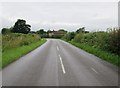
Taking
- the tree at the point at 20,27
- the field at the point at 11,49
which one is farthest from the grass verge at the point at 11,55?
the tree at the point at 20,27

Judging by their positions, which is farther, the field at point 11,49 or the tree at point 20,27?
the tree at point 20,27

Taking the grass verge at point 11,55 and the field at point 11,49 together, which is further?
the field at point 11,49

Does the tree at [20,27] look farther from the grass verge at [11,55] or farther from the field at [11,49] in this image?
the grass verge at [11,55]

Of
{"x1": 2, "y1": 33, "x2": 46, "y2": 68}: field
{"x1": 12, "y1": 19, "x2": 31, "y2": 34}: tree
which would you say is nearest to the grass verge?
{"x1": 2, "y1": 33, "x2": 46, "y2": 68}: field

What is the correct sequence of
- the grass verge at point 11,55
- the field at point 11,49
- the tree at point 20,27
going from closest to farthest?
the grass verge at point 11,55 → the field at point 11,49 → the tree at point 20,27

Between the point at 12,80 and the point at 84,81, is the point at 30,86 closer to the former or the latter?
the point at 12,80

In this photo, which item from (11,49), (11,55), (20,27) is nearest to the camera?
(11,55)

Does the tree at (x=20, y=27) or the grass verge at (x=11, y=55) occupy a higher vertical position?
the tree at (x=20, y=27)

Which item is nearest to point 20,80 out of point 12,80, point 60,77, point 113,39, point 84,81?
point 12,80

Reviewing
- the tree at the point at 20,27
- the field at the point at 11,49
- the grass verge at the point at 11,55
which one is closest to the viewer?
the grass verge at the point at 11,55

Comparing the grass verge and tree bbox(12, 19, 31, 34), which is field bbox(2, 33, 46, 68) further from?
tree bbox(12, 19, 31, 34)

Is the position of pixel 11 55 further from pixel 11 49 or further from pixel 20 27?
pixel 20 27

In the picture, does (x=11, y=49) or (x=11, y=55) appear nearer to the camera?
(x=11, y=55)

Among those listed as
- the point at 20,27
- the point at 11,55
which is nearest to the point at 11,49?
the point at 11,55
